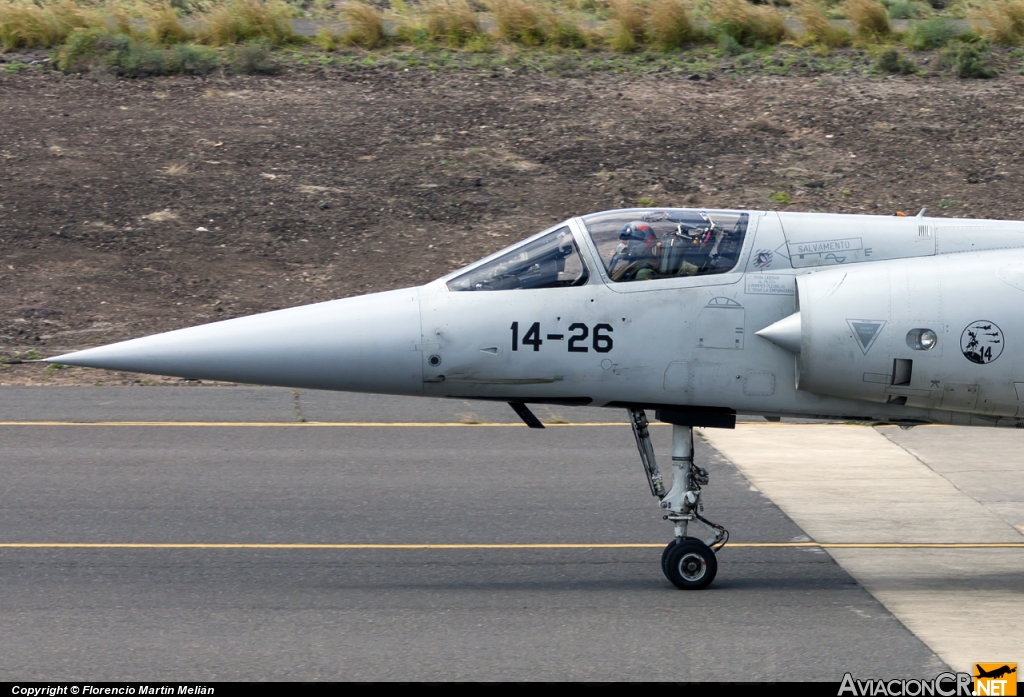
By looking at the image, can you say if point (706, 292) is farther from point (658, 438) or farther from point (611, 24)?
point (611, 24)

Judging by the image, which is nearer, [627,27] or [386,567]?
[386,567]

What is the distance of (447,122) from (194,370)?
14793mm

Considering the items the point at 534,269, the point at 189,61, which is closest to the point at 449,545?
the point at 534,269

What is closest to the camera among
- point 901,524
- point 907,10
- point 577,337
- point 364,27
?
point 577,337

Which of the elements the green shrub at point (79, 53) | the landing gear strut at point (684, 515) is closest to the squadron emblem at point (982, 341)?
the landing gear strut at point (684, 515)

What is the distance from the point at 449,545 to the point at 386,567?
63 centimetres

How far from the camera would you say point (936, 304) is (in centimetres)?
730

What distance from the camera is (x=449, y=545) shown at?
8812 mm

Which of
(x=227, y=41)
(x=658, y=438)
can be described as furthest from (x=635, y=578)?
(x=227, y=41)

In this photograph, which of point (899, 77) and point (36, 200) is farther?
point (899, 77)

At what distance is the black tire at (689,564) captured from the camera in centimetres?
777

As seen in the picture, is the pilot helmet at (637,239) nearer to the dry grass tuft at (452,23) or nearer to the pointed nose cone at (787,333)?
the pointed nose cone at (787,333)

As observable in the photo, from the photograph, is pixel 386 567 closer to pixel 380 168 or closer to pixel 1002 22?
pixel 380 168

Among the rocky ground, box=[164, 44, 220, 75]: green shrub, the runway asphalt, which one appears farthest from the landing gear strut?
box=[164, 44, 220, 75]: green shrub
